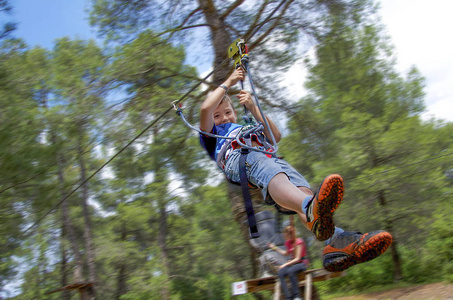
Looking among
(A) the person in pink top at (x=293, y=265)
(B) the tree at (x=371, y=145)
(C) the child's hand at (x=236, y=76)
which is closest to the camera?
(C) the child's hand at (x=236, y=76)

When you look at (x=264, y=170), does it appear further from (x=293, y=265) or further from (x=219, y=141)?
(x=293, y=265)

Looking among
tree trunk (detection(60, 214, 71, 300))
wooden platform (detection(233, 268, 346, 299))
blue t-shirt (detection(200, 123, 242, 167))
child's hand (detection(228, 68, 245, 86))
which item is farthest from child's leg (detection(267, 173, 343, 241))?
tree trunk (detection(60, 214, 71, 300))

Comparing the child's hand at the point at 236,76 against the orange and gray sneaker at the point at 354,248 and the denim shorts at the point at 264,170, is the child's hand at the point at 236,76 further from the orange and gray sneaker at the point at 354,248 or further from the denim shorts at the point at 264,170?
the orange and gray sneaker at the point at 354,248

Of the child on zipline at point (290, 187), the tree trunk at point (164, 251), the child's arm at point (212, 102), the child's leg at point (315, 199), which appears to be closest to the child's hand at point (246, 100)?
the child on zipline at point (290, 187)

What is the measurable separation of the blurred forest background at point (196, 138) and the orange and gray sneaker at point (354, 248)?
67.1 inches

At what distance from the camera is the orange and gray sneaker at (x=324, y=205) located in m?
1.67

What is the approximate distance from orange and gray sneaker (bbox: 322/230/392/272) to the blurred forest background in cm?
171

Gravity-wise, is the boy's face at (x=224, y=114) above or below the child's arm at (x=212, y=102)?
below

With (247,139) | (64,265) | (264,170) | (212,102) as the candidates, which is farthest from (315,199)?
(64,265)

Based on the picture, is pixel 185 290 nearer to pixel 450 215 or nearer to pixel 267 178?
pixel 450 215

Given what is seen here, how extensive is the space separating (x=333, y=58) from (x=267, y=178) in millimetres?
4457

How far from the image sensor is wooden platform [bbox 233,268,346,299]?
4.43 m

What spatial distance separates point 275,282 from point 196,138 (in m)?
2.31

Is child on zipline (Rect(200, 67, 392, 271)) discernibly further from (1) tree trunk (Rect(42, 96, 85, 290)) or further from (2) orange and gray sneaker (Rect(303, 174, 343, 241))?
(1) tree trunk (Rect(42, 96, 85, 290))
